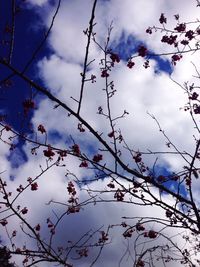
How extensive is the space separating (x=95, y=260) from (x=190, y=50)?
12.4 ft

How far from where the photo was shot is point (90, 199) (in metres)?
4.39

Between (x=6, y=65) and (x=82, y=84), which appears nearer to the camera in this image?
(x=6, y=65)

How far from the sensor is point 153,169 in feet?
15.5

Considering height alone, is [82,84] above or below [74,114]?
above

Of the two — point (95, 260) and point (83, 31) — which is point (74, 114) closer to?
point (83, 31)

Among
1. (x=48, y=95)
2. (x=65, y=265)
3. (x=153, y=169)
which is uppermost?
(x=153, y=169)

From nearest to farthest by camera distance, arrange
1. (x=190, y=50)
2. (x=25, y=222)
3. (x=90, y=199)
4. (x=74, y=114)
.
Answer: (x=74, y=114), (x=90, y=199), (x=190, y=50), (x=25, y=222)

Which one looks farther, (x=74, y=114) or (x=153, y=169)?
(x=153, y=169)

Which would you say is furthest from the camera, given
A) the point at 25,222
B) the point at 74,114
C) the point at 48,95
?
the point at 25,222

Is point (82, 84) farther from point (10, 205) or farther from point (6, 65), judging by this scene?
point (10, 205)

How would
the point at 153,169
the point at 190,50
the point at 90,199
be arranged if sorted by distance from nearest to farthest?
1. the point at 90,199
2. the point at 153,169
3. the point at 190,50

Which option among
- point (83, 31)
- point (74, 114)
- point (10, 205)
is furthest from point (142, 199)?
point (10, 205)

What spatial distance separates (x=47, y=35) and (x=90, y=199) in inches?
86.2

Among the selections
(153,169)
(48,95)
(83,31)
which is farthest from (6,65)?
(153,169)
